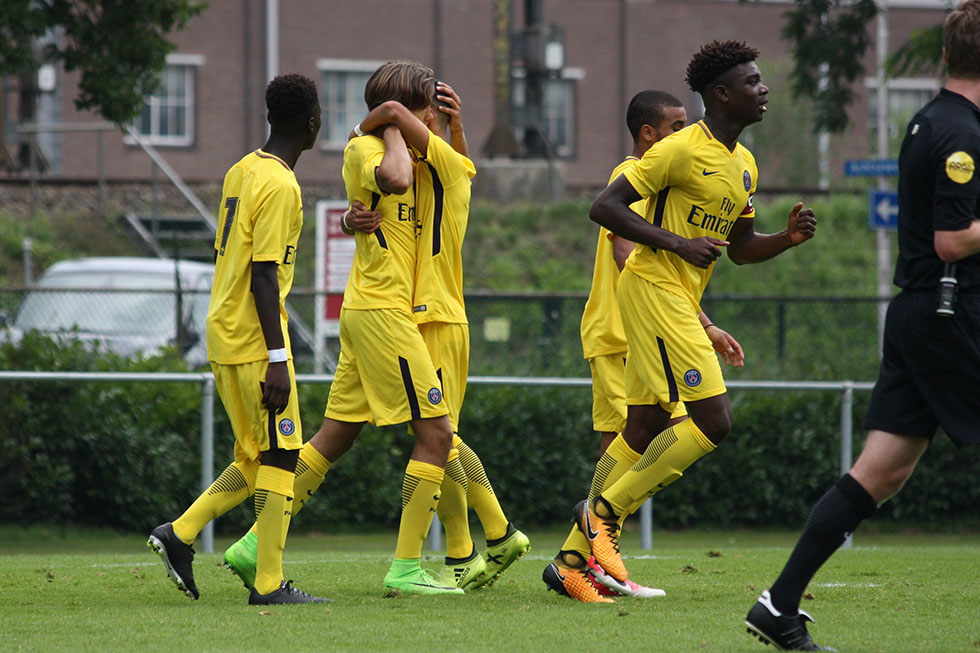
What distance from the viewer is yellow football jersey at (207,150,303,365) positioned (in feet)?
19.0

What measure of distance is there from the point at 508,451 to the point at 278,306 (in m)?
5.77

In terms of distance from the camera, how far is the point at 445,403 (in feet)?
20.5

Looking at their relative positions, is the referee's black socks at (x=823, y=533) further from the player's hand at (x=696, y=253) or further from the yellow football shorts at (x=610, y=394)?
the yellow football shorts at (x=610, y=394)

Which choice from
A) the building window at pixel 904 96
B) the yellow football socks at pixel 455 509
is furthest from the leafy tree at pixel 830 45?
the building window at pixel 904 96

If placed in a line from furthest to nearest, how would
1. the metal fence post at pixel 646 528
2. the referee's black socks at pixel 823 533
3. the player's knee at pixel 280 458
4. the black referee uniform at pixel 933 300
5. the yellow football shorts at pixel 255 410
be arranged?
the metal fence post at pixel 646 528 < the player's knee at pixel 280 458 < the yellow football shorts at pixel 255 410 < the referee's black socks at pixel 823 533 < the black referee uniform at pixel 933 300

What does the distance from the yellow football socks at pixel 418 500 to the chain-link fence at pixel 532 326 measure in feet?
20.1

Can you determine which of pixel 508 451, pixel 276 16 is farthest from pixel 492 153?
pixel 508 451

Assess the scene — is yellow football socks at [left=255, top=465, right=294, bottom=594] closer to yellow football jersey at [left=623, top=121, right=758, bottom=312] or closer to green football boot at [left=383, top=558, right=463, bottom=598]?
green football boot at [left=383, top=558, right=463, bottom=598]

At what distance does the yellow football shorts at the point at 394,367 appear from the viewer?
602cm

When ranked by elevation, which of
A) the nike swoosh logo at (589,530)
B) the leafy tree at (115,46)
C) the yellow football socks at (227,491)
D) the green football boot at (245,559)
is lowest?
the green football boot at (245,559)

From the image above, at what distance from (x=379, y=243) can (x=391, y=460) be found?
516 cm

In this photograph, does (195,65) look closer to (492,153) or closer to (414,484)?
(492,153)

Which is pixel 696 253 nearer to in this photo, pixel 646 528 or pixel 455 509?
pixel 455 509

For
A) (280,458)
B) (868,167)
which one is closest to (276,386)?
(280,458)
